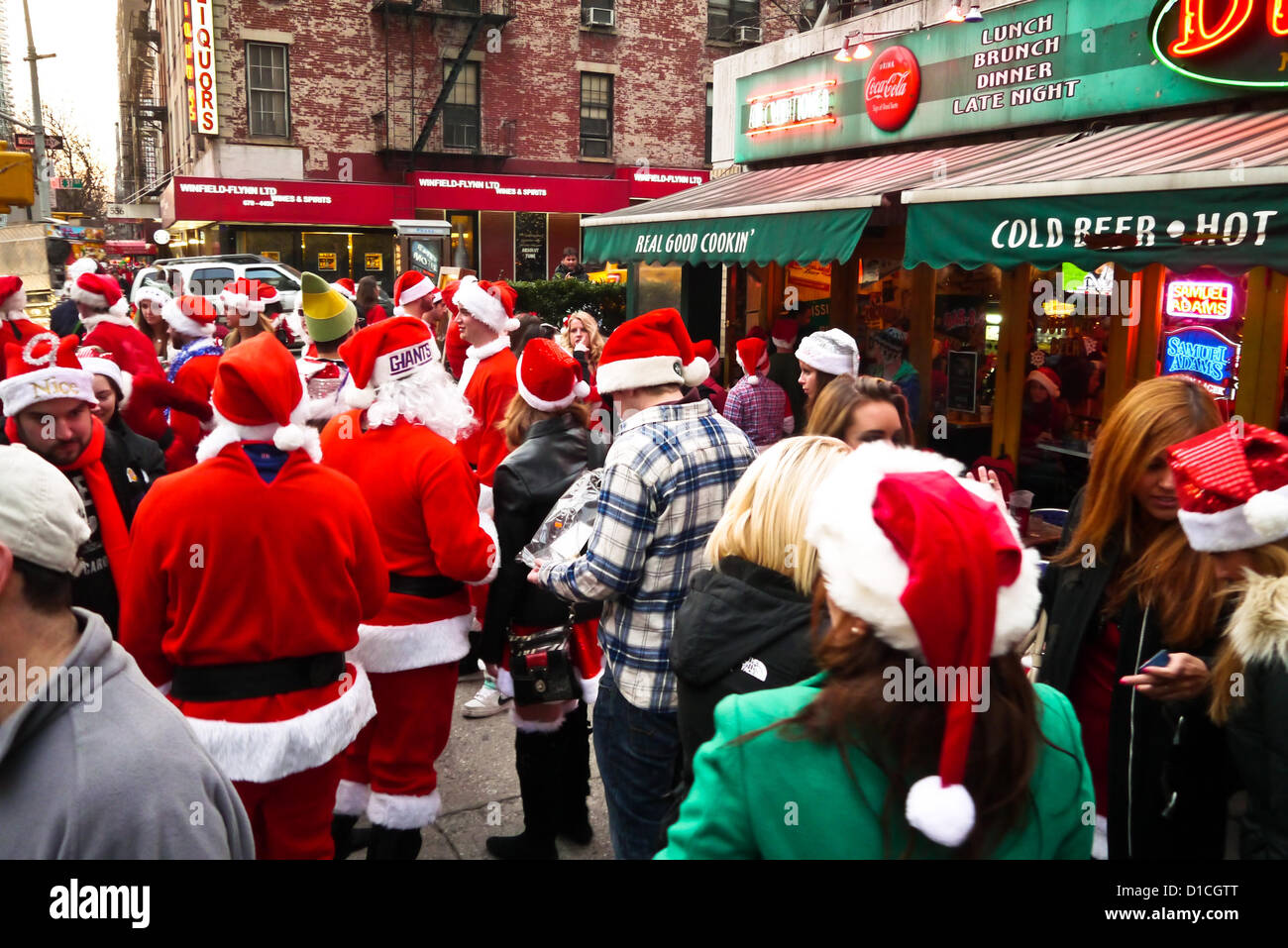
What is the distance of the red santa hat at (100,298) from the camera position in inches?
284

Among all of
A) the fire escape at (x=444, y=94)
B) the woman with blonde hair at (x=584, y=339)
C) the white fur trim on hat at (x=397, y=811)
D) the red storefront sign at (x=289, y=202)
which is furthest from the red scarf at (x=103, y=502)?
the fire escape at (x=444, y=94)

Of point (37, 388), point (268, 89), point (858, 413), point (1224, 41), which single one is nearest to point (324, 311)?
point (37, 388)

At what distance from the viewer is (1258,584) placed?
210cm

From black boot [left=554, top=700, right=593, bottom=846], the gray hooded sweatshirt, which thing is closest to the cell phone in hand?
the gray hooded sweatshirt

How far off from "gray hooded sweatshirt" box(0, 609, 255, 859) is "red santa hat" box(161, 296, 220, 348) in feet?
22.0

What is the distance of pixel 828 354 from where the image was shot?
18.5ft

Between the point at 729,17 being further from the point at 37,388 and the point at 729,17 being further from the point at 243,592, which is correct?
the point at 243,592

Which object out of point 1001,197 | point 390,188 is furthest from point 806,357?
point 390,188

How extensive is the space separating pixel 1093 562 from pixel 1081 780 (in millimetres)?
1297

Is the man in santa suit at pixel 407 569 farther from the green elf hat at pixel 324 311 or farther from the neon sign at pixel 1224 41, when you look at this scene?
the neon sign at pixel 1224 41

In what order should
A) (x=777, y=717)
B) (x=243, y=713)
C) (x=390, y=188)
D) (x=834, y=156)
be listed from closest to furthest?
(x=777, y=717)
(x=243, y=713)
(x=834, y=156)
(x=390, y=188)

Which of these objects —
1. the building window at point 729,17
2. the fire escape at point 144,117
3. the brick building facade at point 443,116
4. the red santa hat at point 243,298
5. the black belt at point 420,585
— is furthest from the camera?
the fire escape at point 144,117

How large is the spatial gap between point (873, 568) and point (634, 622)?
1.74 metres

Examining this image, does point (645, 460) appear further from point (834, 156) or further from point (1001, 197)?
point (834, 156)
